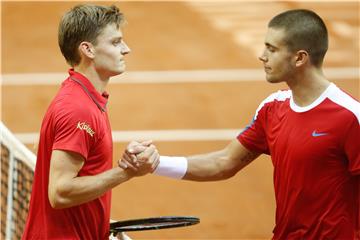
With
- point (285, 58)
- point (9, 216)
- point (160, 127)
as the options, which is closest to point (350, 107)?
point (285, 58)

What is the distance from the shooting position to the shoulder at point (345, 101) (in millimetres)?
4926

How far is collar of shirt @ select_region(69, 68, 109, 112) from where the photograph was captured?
483 centimetres

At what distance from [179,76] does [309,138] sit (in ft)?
22.0

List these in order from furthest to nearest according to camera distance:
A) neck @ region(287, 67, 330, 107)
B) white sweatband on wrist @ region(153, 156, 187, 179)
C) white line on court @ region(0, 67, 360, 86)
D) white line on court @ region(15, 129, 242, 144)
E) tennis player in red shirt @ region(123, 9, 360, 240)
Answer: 1. white line on court @ region(0, 67, 360, 86)
2. white line on court @ region(15, 129, 242, 144)
3. white sweatband on wrist @ region(153, 156, 187, 179)
4. neck @ region(287, 67, 330, 107)
5. tennis player in red shirt @ region(123, 9, 360, 240)

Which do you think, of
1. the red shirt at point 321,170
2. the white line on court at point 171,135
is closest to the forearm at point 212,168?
the red shirt at point 321,170

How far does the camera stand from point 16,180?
725 cm

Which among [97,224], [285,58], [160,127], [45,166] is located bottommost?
[97,224]

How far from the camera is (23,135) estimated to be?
10.7m

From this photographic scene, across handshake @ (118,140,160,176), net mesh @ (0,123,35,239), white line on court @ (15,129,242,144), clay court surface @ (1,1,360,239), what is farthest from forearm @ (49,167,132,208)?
white line on court @ (15,129,242,144)

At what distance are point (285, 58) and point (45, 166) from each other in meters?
1.56

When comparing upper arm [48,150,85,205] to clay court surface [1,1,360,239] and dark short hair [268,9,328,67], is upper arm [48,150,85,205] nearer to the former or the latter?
dark short hair [268,9,328,67]

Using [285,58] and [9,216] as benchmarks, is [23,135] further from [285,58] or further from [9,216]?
[285,58]

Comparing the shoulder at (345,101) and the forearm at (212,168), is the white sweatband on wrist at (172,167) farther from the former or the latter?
the shoulder at (345,101)

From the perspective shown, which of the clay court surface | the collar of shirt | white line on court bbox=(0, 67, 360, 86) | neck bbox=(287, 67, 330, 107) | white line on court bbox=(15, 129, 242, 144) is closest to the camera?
the collar of shirt
